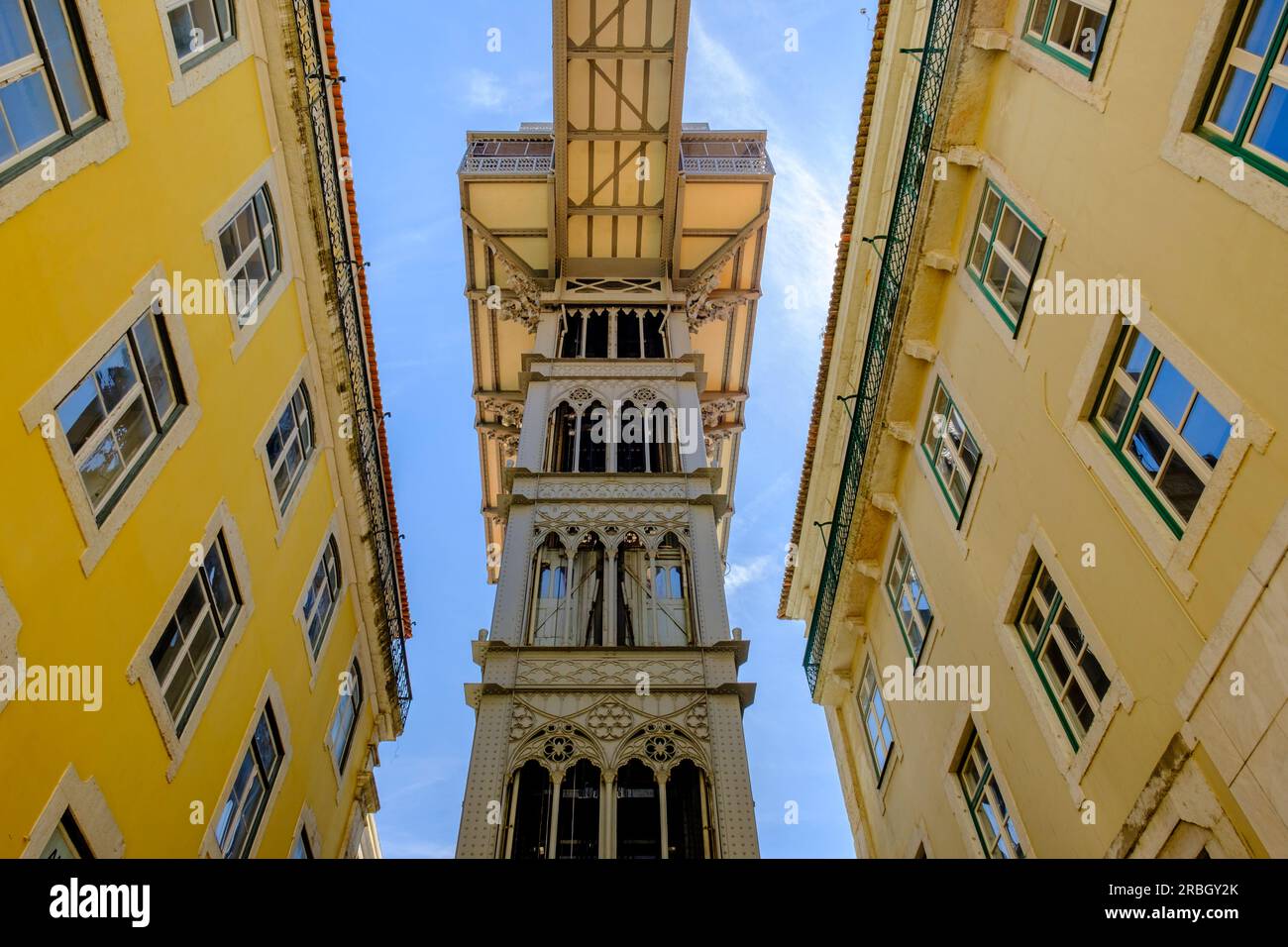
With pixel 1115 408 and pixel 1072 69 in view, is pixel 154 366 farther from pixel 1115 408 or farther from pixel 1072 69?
pixel 1072 69

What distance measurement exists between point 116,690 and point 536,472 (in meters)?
11.1

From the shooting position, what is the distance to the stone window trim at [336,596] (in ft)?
44.8

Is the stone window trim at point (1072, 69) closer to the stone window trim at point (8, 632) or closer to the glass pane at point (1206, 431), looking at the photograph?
the glass pane at point (1206, 431)

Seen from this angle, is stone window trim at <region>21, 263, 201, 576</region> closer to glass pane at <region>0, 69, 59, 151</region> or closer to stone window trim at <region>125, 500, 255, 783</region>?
stone window trim at <region>125, 500, 255, 783</region>

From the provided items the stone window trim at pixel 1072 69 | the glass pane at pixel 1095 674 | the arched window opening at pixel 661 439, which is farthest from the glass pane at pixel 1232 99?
the arched window opening at pixel 661 439

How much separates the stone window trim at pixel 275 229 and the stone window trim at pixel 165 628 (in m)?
2.21

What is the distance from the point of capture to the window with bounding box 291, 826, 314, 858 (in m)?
13.2

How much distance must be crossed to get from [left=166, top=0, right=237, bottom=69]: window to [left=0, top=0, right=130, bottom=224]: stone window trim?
175 centimetres

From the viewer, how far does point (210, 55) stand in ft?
36.5

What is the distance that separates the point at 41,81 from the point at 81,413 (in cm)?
269

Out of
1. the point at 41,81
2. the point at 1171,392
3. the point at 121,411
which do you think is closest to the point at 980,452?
the point at 1171,392

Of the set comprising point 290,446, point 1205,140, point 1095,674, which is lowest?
point 1095,674
